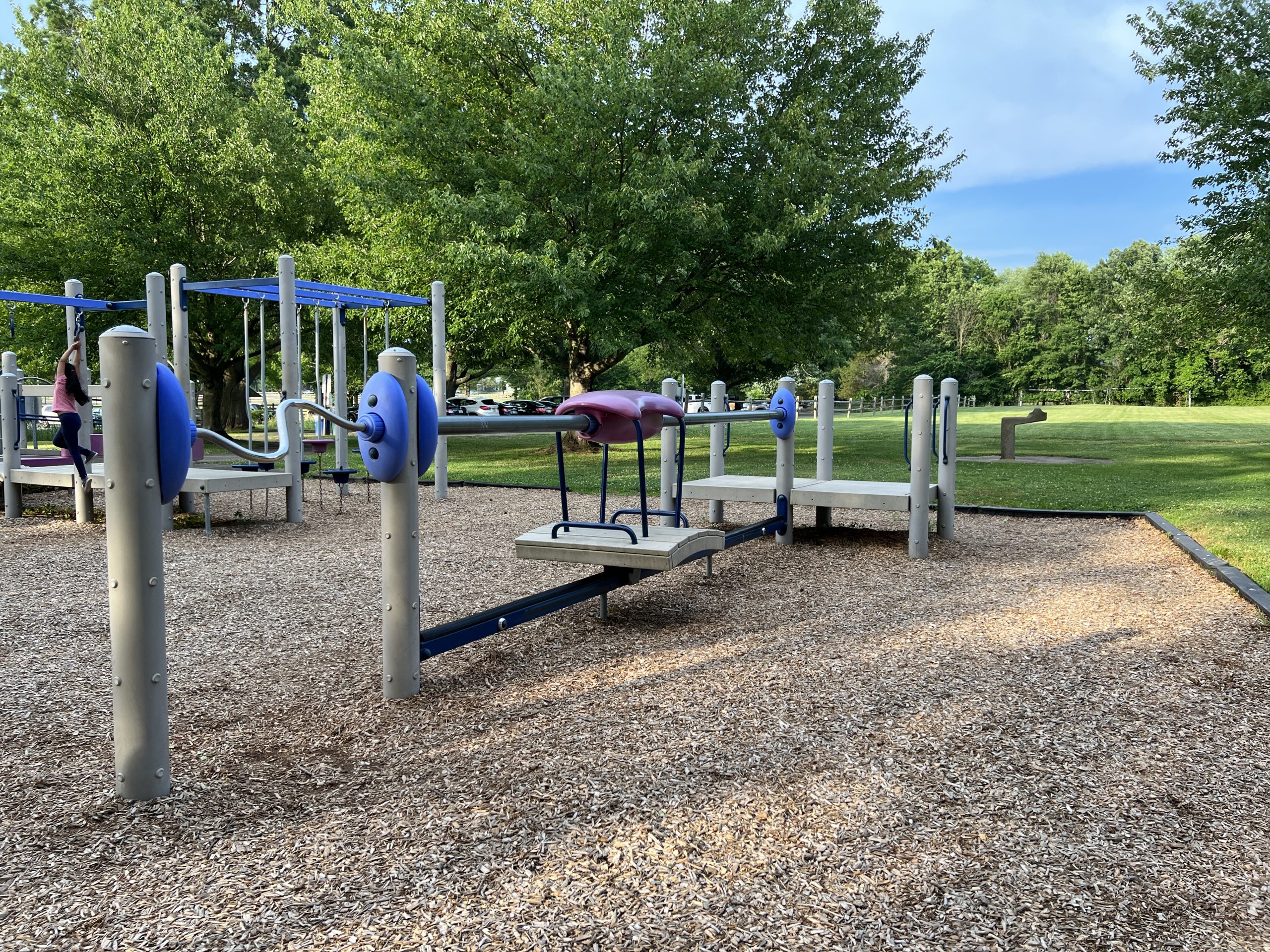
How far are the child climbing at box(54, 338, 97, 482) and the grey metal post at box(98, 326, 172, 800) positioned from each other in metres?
6.91

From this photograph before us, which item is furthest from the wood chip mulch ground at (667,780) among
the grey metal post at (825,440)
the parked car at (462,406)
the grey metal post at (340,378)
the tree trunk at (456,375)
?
the parked car at (462,406)

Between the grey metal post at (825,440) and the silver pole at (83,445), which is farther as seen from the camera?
the silver pole at (83,445)

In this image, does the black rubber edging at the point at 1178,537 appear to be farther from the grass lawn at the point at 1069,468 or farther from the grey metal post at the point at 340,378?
the grey metal post at the point at 340,378

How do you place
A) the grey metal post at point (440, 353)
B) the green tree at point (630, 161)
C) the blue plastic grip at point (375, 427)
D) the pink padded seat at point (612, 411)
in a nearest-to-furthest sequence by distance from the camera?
1. the blue plastic grip at point (375, 427)
2. the pink padded seat at point (612, 411)
3. the grey metal post at point (440, 353)
4. the green tree at point (630, 161)

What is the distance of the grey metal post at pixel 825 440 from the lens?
833cm

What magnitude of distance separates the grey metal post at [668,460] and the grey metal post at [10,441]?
700 cm

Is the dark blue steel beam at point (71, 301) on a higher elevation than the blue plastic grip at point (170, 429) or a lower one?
higher

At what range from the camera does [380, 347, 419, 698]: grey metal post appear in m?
3.70

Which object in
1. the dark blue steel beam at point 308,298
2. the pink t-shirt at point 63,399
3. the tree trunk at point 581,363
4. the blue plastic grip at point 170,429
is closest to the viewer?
the blue plastic grip at point 170,429

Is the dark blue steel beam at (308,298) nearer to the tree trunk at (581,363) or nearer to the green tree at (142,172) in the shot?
the tree trunk at (581,363)

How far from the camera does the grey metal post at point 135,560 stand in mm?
2770

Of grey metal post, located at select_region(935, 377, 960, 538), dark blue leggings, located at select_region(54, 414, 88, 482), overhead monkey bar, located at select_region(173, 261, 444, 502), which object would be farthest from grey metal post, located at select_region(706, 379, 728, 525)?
dark blue leggings, located at select_region(54, 414, 88, 482)

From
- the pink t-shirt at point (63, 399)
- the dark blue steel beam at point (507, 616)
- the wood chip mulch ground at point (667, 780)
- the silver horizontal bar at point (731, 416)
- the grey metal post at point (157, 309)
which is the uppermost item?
the grey metal post at point (157, 309)

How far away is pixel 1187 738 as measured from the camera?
3.58 metres
